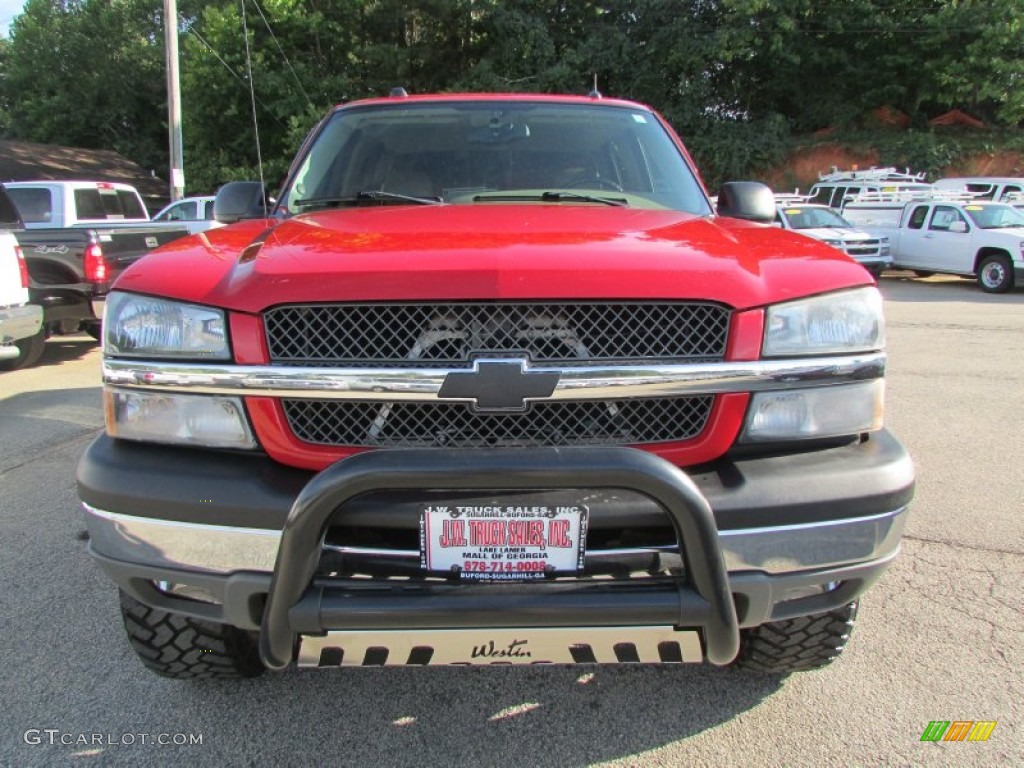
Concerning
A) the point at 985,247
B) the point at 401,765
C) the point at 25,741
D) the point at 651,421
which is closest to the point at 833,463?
the point at 651,421

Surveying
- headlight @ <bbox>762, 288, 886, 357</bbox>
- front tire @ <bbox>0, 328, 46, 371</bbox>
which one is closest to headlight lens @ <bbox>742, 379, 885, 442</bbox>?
headlight @ <bbox>762, 288, 886, 357</bbox>

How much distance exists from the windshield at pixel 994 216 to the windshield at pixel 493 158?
49.7 ft

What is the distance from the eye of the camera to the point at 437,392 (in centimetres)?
188

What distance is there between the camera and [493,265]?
6.31 ft

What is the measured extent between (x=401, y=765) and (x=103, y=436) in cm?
124

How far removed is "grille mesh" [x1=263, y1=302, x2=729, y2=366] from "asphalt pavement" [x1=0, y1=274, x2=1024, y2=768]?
1175mm

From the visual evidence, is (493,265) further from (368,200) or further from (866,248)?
(866,248)

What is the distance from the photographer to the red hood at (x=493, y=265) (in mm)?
1903

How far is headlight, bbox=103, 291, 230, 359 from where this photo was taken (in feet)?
6.52

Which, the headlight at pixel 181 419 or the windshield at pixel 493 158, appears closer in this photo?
the headlight at pixel 181 419

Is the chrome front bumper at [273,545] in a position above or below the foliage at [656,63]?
below

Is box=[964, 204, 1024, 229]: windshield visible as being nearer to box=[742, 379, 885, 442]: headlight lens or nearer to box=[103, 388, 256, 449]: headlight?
box=[742, 379, 885, 442]: headlight lens

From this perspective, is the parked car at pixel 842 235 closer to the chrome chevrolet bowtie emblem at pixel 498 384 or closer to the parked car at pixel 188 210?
the parked car at pixel 188 210

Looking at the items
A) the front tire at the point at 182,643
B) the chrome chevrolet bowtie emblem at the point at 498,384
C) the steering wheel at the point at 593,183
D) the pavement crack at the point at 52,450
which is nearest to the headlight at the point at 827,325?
the chrome chevrolet bowtie emblem at the point at 498,384
